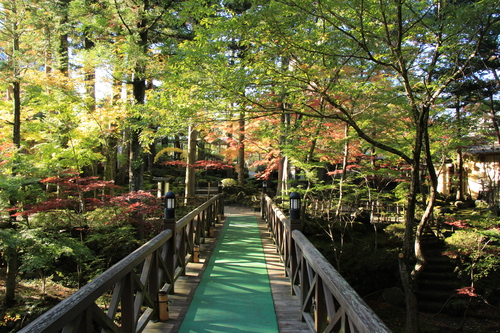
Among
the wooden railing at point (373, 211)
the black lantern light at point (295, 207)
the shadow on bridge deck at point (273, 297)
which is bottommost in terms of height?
the shadow on bridge deck at point (273, 297)

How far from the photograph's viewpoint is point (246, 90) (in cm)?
534

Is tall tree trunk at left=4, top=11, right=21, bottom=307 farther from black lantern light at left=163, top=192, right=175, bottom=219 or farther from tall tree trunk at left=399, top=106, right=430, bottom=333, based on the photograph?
tall tree trunk at left=399, top=106, right=430, bottom=333

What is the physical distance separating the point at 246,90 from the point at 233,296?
3.07 m

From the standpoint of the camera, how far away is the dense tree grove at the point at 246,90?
14.6ft

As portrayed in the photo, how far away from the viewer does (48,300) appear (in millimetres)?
6961

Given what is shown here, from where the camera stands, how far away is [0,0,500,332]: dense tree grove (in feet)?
14.6

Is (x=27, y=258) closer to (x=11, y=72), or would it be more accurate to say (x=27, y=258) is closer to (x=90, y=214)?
(x=90, y=214)

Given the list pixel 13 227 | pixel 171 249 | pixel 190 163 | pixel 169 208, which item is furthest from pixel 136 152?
pixel 171 249

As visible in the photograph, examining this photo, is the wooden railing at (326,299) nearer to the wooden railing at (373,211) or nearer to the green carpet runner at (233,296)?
the green carpet runner at (233,296)

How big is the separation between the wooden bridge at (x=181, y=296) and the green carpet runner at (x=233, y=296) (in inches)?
1.7

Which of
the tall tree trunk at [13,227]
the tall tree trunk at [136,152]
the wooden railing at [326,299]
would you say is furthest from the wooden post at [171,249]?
the tall tree trunk at [136,152]

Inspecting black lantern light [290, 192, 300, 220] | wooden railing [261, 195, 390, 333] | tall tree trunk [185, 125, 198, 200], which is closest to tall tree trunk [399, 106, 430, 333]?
black lantern light [290, 192, 300, 220]

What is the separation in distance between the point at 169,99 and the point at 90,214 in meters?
3.97

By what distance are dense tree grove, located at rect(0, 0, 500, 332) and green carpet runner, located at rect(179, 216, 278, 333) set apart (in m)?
2.27
